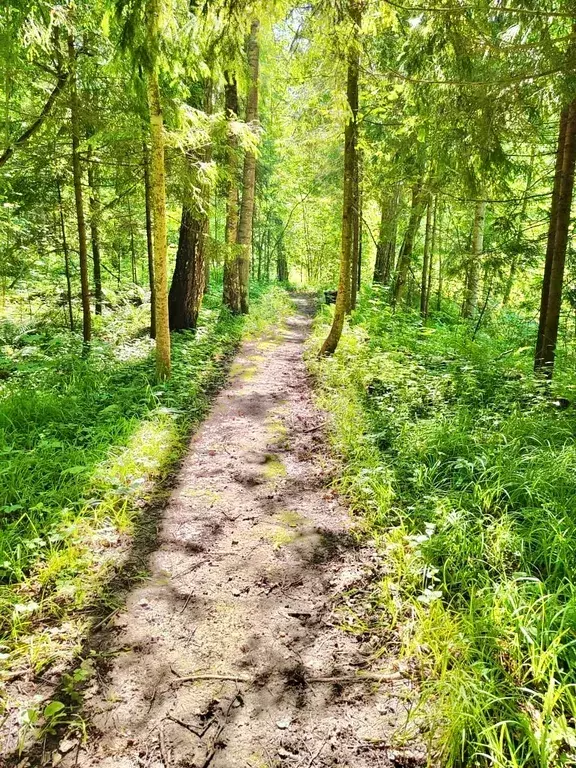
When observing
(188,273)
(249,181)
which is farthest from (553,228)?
(249,181)

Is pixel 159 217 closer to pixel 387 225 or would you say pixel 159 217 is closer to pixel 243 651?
pixel 243 651

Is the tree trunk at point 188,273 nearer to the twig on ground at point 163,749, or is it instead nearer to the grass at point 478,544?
the grass at point 478,544

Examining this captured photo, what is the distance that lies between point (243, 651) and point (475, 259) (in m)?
6.76

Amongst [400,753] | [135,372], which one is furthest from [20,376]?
[400,753]

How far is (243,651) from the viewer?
279cm

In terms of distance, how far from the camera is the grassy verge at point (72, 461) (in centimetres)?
301

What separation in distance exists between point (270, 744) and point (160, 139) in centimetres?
710

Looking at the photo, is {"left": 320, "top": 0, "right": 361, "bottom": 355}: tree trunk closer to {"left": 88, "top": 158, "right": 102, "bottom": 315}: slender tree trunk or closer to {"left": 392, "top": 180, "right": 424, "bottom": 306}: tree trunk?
{"left": 392, "top": 180, "right": 424, "bottom": 306}: tree trunk

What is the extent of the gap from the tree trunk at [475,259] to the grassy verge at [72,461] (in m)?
4.85

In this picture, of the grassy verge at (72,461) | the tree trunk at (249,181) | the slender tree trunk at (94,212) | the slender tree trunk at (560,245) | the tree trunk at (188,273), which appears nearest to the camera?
the grassy verge at (72,461)

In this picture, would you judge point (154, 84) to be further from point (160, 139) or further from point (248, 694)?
point (248, 694)

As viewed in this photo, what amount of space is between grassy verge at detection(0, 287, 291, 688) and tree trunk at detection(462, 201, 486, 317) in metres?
4.85

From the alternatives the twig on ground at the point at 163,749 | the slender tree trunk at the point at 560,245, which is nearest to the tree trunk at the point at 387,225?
the slender tree trunk at the point at 560,245

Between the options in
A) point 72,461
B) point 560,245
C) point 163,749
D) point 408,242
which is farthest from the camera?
point 408,242
